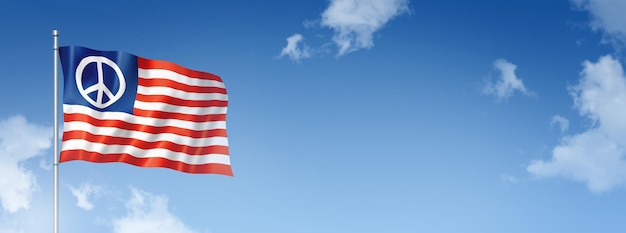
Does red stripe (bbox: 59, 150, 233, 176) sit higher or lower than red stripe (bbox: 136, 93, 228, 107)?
lower

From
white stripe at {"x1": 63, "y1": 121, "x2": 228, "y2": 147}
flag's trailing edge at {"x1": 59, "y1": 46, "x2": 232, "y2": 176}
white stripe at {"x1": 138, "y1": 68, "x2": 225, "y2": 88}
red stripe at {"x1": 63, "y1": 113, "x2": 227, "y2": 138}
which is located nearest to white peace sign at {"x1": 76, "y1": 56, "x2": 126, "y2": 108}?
flag's trailing edge at {"x1": 59, "y1": 46, "x2": 232, "y2": 176}

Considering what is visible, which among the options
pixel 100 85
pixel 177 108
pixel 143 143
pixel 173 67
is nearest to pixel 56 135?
pixel 100 85

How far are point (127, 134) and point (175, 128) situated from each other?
3.41ft

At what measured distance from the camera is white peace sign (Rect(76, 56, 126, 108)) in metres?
16.4

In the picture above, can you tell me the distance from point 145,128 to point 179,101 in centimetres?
90

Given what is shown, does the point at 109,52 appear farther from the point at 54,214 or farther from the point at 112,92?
the point at 54,214

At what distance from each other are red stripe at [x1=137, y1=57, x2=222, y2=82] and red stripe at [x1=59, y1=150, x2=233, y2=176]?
1662 millimetres

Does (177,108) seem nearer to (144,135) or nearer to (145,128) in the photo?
(145,128)

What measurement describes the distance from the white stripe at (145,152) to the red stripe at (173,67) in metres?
1.49

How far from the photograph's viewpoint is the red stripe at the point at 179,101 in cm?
1747

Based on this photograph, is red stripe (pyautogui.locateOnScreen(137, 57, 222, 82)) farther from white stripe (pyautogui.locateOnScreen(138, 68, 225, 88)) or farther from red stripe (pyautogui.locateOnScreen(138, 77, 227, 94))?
red stripe (pyautogui.locateOnScreen(138, 77, 227, 94))

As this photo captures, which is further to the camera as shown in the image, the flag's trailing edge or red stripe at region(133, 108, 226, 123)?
red stripe at region(133, 108, 226, 123)

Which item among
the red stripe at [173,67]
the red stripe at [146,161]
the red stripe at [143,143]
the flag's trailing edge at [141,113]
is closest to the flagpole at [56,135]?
the flag's trailing edge at [141,113]

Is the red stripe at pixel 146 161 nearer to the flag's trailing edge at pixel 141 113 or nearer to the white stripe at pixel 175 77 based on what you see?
the flag's trailing edge at pixel 141 113
